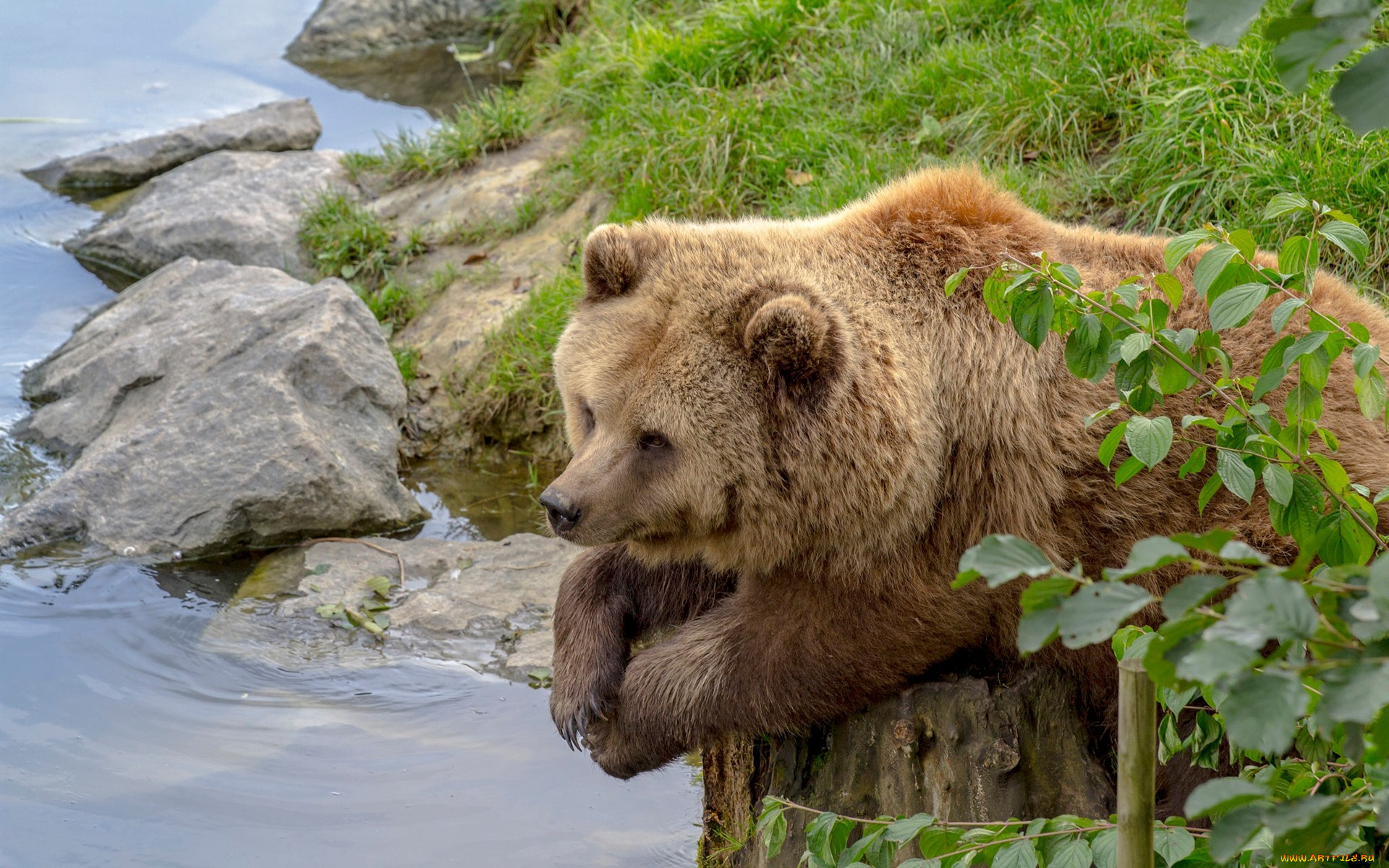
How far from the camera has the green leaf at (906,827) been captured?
2.31 m

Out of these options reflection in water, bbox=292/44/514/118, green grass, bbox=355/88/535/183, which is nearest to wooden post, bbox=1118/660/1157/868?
green grass, bbox=355/88/535/183

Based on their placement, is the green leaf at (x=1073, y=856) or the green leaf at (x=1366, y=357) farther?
the green leaf at (x=1073, y=856)

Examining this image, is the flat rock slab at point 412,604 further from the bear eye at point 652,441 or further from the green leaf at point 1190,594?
the green leaf at point 1190,594

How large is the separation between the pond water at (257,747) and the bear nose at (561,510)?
1879 millimetres

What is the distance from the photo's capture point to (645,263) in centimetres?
378

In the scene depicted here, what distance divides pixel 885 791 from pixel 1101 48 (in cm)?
464

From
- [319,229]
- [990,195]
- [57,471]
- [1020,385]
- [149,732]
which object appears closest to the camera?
[1020,385]

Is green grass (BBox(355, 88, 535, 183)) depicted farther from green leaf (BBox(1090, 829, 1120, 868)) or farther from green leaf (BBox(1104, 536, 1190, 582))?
green leaf (BBox(1104, 536, 1190, 582))

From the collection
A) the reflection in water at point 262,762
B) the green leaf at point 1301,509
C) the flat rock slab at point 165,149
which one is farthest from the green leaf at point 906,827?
the flat rock slab at point 165,149

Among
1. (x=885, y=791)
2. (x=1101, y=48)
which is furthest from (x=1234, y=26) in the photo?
(x=1101, y=48)

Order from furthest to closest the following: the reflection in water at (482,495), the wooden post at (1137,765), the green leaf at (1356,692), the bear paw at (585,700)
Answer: the reflection in water at (482,495)
the bear paw at (585,700)
the wooden post at (1137,765)
the green leaf at (1356,692)

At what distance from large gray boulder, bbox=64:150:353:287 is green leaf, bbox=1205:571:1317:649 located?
8.84 metres

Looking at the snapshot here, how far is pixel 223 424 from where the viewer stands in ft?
22.5

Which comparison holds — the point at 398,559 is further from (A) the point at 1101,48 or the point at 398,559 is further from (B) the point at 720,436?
(A) the point at 1101,48
